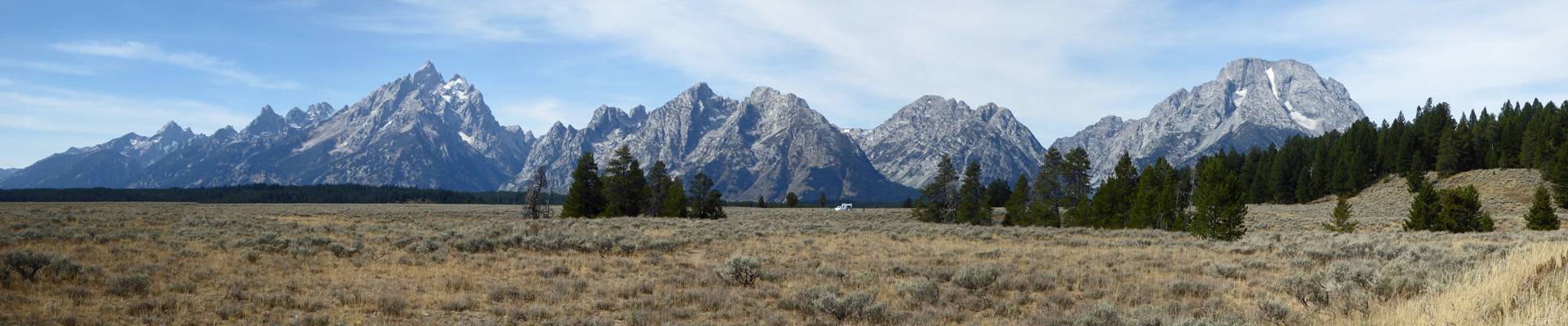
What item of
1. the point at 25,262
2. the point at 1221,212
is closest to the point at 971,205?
the point at 1221,212

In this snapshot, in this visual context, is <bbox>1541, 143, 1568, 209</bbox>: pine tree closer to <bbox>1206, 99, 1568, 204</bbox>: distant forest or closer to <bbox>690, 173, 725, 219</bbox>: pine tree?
<bbox>1206, 99, 1568, 204</bbox>: distant forest

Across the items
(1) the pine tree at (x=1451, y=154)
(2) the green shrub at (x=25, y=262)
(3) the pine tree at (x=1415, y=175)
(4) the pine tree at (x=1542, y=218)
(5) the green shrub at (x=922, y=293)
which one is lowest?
(5) the green shrub at (x=922, y=293)

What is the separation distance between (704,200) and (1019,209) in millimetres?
27234

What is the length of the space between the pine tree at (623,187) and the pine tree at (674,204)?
2.46 m

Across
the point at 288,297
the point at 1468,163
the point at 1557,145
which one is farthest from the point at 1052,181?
the point at 1468,163

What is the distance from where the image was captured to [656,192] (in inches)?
2148

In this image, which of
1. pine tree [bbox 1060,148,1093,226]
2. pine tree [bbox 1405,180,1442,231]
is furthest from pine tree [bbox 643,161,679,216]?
pine tree [bbox 1405,180,1442,231]

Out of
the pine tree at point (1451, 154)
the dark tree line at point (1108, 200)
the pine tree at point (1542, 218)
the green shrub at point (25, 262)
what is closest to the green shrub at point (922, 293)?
the green shrub at point (25, 262)

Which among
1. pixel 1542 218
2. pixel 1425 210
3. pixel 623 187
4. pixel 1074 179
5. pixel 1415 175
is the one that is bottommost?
pixel 1542 218

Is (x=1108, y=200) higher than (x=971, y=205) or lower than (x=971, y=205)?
higher

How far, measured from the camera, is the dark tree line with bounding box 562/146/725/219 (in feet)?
162

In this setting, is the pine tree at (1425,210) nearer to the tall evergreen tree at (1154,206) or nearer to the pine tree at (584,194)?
the tall evergreen tree at (1154,206)

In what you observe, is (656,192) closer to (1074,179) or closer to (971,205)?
(971,205)

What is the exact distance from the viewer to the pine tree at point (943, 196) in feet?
186
